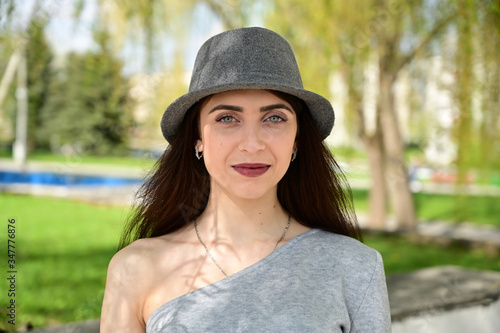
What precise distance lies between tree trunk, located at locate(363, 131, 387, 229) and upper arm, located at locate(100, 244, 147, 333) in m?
6.08

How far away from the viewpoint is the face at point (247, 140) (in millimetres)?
1314

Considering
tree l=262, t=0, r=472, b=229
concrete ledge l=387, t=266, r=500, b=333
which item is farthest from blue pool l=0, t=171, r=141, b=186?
concrete ledge l=387, t=266, r=500, b=333

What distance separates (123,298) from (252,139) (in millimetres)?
479

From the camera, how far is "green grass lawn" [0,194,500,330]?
4027mm

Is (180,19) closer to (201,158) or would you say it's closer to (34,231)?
(201,158)

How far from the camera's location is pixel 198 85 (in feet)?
4.46

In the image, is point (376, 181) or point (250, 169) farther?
point (376, 181)

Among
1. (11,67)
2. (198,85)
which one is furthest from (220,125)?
(11,67)

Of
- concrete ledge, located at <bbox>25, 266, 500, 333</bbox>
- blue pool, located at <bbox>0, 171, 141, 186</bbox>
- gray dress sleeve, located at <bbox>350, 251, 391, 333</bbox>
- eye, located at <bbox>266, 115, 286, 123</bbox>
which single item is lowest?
blue pool, located at <bbox>0, 171, 141, 186</bbox>

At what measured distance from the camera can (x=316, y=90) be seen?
415 centimetres

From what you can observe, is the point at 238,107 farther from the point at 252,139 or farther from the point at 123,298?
the point at 123,298

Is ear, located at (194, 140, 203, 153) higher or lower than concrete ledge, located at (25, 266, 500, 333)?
higher

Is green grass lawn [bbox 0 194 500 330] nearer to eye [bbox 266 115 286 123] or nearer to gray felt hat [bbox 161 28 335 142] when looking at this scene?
gray felt hat [bbox 161 28 335 142]

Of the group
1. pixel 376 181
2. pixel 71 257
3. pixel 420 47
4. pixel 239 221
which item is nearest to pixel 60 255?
pixel 71 257
